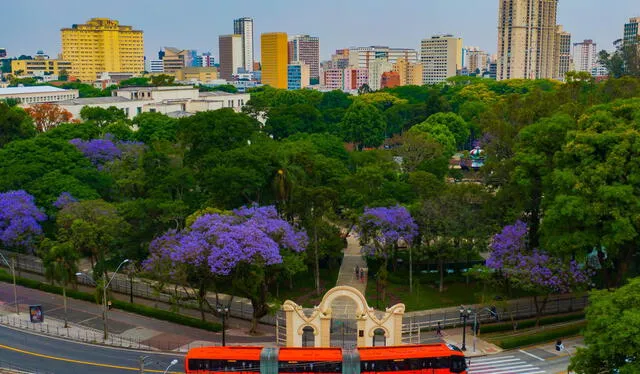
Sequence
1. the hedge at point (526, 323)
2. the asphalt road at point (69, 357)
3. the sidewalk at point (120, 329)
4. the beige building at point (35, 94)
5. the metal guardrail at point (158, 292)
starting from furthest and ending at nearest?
1. the beige building at point (35, 94)
2. the metal guardrail at point (158, 292)
3. the hedge at point (526, 323)
4. the sidewalk at point (120, 329)
5. the asphalt road at point (69, 357)

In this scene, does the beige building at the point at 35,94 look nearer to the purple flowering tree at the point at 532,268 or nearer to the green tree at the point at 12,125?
the green tree at the point at 12,125

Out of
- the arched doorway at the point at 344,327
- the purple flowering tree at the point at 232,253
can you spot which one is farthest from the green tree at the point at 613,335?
the purple flowering tree at the point at 232,253

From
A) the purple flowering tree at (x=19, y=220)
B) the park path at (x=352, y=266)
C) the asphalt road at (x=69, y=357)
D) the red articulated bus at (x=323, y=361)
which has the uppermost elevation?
the purple flowering tree at (x=19, y=220)

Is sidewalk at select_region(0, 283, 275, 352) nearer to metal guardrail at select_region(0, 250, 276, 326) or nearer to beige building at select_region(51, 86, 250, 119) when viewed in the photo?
metal guardrail at select_region(0, 250, 276, 326)

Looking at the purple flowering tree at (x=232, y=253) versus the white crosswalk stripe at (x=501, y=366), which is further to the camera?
the purple flowering tree at (x=232, y=253)

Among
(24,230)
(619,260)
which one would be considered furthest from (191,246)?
(619,260)

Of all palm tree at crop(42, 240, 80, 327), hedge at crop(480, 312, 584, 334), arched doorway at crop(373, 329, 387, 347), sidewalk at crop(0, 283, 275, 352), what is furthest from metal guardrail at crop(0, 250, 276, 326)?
hedge at crop(480, 312, 584, 334)
